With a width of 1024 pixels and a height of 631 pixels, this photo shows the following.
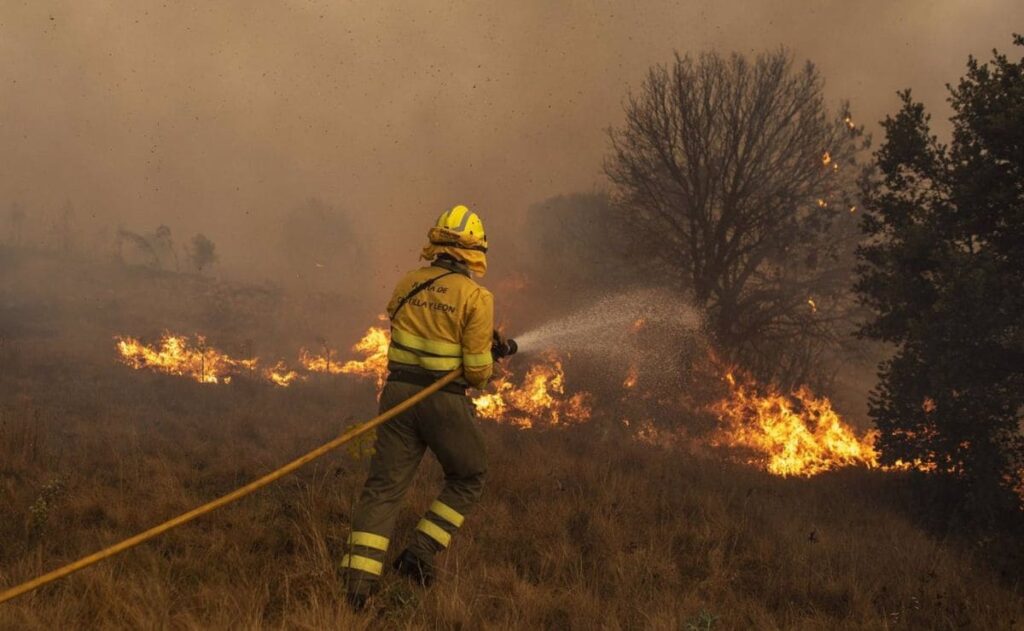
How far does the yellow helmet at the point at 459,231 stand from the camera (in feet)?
12.2

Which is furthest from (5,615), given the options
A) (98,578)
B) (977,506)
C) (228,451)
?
(977,506)

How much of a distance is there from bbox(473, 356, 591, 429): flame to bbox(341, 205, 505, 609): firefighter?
8518 millimetres

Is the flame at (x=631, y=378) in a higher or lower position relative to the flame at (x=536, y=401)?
higher

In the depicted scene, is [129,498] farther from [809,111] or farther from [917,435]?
[809,111]

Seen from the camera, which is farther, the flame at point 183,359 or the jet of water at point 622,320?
the flame at point 183,359

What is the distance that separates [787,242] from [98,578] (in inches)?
522

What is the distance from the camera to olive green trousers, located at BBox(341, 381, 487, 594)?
11.2 feet

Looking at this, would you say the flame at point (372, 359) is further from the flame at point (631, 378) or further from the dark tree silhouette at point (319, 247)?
the dark tree silhouette at point (319, 247)

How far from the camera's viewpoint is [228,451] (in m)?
7.25

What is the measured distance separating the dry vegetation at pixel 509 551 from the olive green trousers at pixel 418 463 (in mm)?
205

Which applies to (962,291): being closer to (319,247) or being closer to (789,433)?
(789,433)

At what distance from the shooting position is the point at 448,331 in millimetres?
3539

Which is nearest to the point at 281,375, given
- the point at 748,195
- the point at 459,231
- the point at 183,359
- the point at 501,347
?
the point at 183,359

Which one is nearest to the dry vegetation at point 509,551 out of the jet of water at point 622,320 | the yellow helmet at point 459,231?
the yellow helmet at point 459,231
